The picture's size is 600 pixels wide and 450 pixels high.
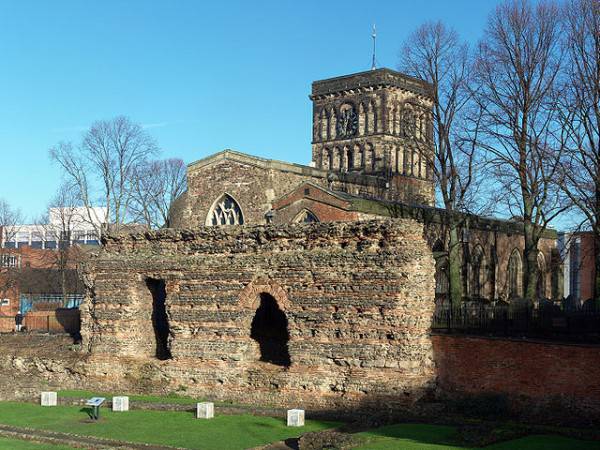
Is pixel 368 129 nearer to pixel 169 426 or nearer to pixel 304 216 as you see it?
pixel 304 216

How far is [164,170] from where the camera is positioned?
64125 millimetres

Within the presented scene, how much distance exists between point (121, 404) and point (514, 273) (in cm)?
2528

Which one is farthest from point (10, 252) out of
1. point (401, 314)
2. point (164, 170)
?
point (401, 314)

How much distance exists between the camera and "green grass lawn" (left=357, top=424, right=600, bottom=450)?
1350cm

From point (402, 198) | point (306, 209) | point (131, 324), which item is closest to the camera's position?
point (131, 324)

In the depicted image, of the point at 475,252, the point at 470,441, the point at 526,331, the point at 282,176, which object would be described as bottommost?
the point at 470,441

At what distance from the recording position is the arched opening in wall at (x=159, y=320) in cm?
2180

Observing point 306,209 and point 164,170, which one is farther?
point 164,170

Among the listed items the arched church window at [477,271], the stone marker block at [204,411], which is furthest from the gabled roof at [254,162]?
the stone marker block at [204,411]

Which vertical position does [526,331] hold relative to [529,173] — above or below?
below

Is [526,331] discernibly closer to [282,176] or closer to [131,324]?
[131,324]

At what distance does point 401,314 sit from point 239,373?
172 inches

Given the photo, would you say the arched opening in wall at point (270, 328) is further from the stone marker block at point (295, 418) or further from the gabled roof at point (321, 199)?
the gabled roof at point (321, 199)

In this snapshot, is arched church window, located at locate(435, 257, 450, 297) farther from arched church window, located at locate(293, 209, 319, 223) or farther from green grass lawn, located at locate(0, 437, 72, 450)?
green grass lawn, located at locate(0, 437, 72, 450)
